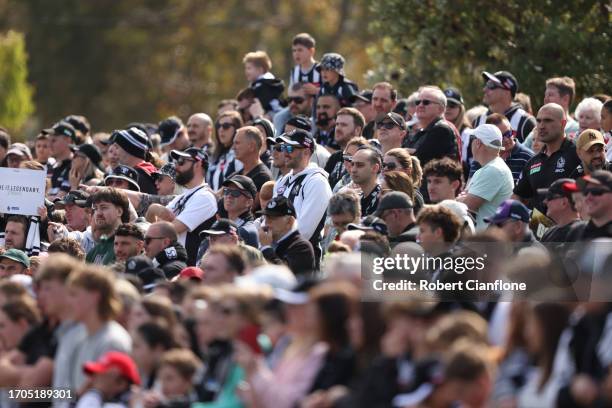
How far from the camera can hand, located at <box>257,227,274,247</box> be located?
1354cm

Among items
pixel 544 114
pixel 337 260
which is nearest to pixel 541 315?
pixel 337 260

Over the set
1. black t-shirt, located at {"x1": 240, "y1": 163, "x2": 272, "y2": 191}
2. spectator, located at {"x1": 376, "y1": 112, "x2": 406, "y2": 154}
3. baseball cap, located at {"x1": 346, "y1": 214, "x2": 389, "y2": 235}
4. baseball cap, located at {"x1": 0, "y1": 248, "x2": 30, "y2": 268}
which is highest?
spectator, located at {"x1": 376, "y1": 112, "x2": 406, "y2": 154}

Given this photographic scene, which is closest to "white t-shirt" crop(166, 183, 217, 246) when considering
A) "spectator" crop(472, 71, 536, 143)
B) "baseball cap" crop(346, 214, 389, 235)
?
"baseball cap" crop(346, 214, 389, 235)

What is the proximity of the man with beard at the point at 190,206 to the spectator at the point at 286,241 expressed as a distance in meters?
1.37

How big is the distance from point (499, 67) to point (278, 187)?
5948 millimetres

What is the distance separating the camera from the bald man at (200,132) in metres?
18.4

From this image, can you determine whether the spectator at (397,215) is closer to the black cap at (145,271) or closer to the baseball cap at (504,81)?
the black cap at (145,271)

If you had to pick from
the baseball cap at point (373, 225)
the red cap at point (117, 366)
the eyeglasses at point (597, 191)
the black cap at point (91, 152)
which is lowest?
the red cap at point (117, 366)

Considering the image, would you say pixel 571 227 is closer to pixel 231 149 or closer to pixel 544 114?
pixel 544 114

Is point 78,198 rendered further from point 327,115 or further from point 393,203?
point 393,203

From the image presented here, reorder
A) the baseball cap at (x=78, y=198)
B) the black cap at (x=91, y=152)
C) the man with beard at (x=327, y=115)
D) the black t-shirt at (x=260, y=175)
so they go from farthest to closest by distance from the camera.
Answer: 1. the black cap at (x=91, y=152)
2. the man with beard at (x=327, y=115)
3. the black t-shirt at (x=260, y=175)
4. the baseball cap at (x=78, y=198)

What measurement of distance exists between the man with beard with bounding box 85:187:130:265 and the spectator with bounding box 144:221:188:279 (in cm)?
75

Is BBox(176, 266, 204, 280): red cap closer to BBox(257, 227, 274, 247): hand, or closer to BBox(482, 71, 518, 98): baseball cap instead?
BBox(257, 227, 274, 247): hand

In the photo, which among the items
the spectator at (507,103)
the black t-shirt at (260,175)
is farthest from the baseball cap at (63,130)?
the spectator at (507,103)
